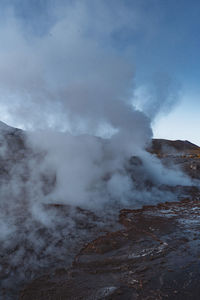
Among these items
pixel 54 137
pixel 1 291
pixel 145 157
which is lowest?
pixel 1 291

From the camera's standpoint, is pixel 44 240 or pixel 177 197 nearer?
pixel 44 240

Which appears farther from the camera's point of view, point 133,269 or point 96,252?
point 96,252

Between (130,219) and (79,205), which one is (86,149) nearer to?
(79,205)

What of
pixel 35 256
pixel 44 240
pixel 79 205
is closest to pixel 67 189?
pixel 79 205

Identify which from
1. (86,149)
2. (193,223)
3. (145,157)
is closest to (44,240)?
(193,223)

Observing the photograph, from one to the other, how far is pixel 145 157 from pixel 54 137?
489 cm

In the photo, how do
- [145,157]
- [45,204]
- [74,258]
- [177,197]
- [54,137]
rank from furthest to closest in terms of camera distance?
[145,157] → [54,137] → [177,197] → [45,204] → [74,258]

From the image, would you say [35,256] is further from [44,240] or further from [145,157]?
[145,157]

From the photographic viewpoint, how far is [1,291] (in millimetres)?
2666

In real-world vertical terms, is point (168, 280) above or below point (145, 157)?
below

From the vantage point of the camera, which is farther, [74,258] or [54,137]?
[54,137]

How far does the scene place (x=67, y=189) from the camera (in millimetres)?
7160

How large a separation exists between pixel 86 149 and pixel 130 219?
3.84 meters

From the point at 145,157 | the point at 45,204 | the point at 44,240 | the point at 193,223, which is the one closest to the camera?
the point at 44,240
